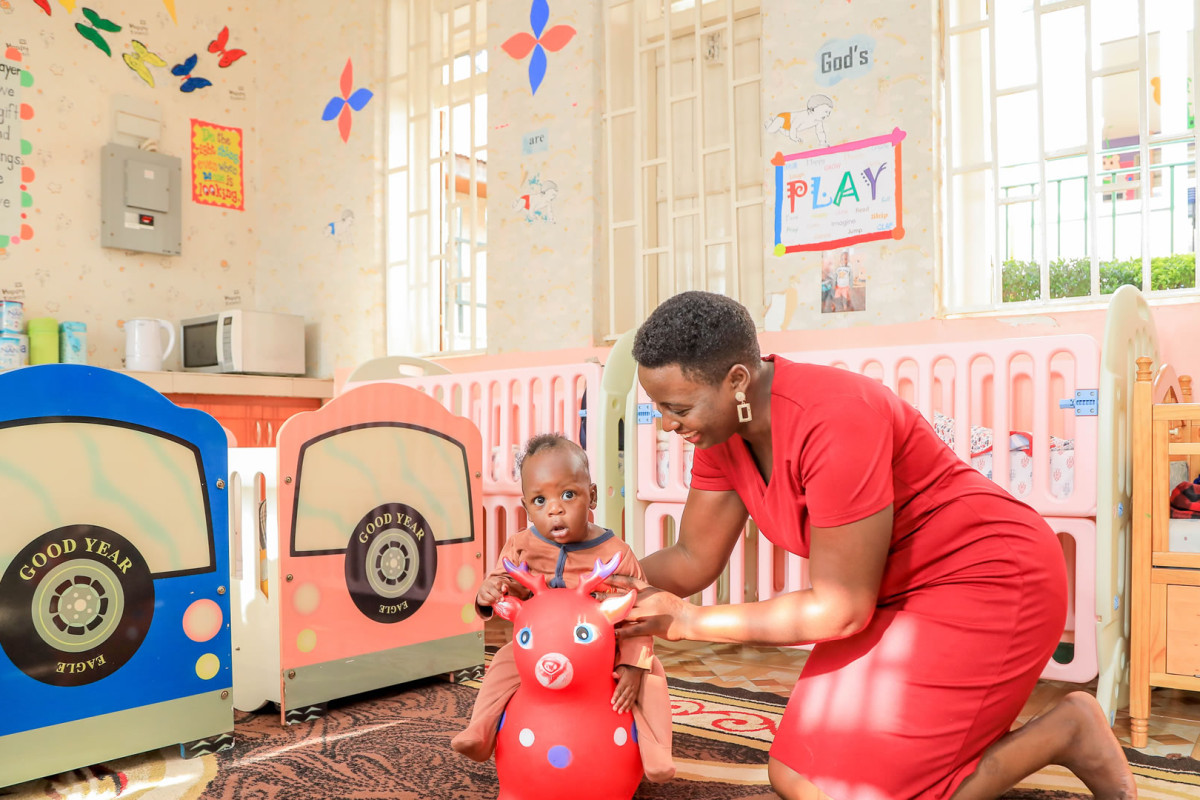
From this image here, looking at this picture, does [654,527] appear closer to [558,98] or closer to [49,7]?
[558,98]

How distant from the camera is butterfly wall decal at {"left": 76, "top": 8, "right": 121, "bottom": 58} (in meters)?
4.32

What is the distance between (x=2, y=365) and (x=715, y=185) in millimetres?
3089

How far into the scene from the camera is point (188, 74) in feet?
15.4

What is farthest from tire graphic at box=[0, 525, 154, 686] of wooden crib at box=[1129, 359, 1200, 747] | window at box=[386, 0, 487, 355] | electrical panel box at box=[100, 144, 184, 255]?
electrical panel box at box=[100, 144, 184, 255]

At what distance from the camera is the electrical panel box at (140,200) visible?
14.3ft

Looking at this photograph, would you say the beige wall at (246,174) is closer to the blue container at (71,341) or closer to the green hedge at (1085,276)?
the blue container at (71,341)

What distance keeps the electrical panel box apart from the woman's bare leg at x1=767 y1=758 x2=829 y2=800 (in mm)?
4160

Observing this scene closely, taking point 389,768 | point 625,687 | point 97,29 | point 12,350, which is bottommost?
point 389,768

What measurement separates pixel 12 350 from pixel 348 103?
1971mm

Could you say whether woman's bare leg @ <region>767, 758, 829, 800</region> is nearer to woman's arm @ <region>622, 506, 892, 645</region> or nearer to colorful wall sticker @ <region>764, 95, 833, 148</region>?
woman's arm @ <region>622, 506, 892, 645</region>

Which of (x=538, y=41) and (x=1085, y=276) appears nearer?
(x=1085, y=276)

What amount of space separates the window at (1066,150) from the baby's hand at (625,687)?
1.99m

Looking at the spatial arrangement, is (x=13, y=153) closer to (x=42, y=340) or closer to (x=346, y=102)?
(x=42, y=340)

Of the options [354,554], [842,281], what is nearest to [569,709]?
[354,554]
